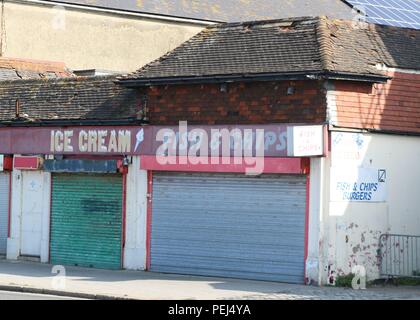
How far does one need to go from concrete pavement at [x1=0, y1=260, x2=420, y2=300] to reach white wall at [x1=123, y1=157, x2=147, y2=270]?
50 cm

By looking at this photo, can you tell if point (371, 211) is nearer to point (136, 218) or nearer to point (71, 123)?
point (136, 218)

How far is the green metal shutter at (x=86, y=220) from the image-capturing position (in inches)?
979

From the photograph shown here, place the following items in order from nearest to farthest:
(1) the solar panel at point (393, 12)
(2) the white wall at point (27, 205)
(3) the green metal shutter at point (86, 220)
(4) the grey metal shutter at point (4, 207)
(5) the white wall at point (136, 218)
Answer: (5) the white wall at point (136, 218) → (3) the green metal shutter at point (86, 220) → (2) the white wall at point (27, 205) → (4) the grey metal shutter at point (4, 207) → (1) the solar panel at point (393, 12)

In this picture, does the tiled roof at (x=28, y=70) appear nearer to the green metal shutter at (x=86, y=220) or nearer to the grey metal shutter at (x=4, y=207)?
the grey metal shutter at (x=4, y=207)

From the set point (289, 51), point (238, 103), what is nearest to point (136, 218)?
point (238, 103)

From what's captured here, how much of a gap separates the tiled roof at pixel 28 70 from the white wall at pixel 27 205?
532 centimetres

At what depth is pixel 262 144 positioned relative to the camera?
22.1 metres

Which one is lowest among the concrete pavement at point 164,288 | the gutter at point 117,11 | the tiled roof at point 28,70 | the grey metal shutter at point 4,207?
the concrete pavement at point 164,288

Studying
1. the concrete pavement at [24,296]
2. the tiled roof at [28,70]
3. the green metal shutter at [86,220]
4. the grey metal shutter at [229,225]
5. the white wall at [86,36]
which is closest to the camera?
the concrete pavement at [24,296]

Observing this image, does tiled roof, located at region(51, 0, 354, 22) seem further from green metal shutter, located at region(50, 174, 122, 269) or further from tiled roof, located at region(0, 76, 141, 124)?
green metal shutter, located at region(50, 174, 122, 269)

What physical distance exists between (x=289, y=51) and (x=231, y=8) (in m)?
19.7

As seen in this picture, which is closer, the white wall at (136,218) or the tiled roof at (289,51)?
the tiled roof at (289,51)

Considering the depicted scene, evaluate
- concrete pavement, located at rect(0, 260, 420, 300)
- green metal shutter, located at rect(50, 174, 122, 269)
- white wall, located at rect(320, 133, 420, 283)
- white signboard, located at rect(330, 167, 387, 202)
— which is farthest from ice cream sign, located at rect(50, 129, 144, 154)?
white wall, located at rect(320, 133, 420, 283)

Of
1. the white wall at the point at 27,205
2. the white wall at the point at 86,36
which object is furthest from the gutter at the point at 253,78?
the white wall at the point at 86,36
